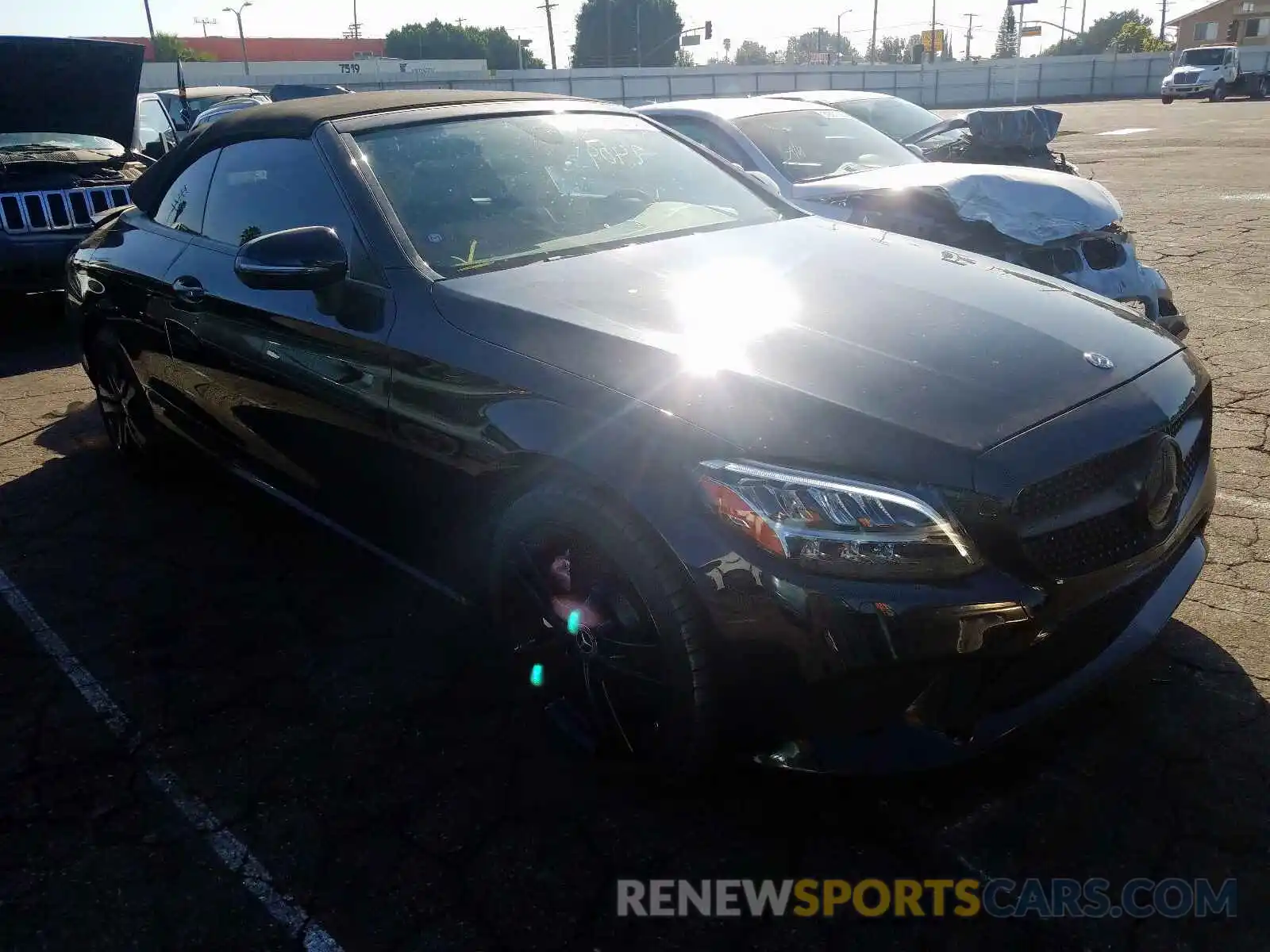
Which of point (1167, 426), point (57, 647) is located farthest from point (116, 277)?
point (1167, 426)

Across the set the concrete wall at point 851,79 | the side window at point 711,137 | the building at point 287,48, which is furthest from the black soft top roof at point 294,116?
the building at point 287,48

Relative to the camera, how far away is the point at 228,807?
8.38 ft

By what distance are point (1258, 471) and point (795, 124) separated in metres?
4.00

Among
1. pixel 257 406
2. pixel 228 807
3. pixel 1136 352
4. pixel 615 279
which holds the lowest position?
pixel 228 807

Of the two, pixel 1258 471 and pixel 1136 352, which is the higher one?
pixel 1136 352

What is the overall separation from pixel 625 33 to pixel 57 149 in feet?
289

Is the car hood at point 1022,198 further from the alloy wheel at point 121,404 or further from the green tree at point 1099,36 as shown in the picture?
the green tree at point 1099,36

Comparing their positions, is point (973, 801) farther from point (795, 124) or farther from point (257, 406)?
point (795, 124)

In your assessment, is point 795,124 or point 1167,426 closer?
point 1167,426

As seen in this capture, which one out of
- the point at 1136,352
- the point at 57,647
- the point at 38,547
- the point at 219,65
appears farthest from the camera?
the point at 219,65

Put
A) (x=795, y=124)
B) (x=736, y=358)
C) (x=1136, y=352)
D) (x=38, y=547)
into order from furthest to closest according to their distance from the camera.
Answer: (x=795, y=124) → (x=38, y=547) → (x=1136, y=352) → (x=736, y=358)

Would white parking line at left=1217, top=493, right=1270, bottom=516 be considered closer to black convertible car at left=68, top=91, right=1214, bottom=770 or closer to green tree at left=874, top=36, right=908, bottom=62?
black convertible car at left=68, top=91, right=1214, bottom=770

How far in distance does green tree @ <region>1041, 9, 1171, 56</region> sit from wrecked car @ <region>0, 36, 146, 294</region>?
4150 inches

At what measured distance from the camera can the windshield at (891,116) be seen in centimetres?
810
